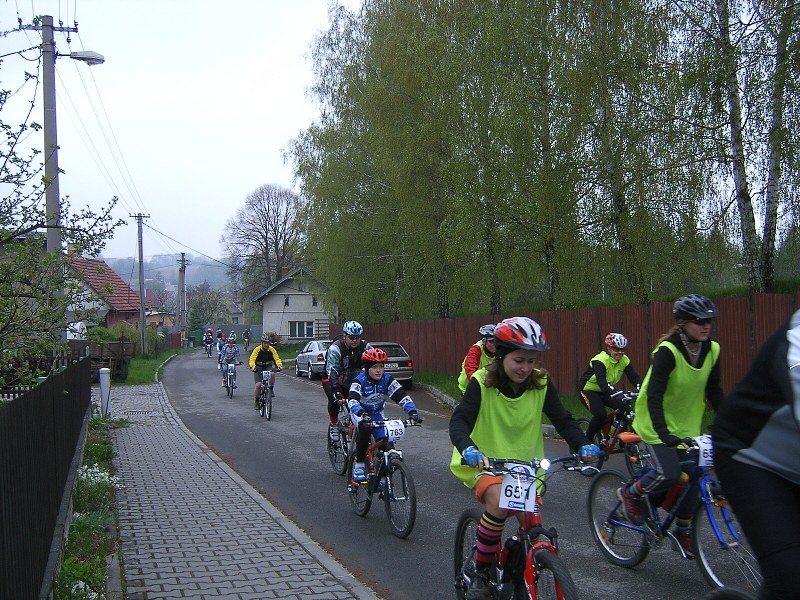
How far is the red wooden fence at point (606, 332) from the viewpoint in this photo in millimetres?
12992

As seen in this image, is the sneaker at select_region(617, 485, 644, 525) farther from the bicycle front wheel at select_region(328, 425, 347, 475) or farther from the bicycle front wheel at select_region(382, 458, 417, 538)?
the bicycle front wheel at select_region(328, 425, 347, 475)

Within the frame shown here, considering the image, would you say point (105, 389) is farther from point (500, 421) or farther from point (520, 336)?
point (520, 336)

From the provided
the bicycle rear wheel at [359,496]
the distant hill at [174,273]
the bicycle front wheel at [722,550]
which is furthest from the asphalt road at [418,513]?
the distant hill at [174,273]

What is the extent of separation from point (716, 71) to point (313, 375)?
2118 centimetres

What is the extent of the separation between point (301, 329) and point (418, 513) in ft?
239

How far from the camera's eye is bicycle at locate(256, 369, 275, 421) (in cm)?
1770

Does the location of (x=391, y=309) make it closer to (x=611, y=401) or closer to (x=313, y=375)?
(x=313, y=375)

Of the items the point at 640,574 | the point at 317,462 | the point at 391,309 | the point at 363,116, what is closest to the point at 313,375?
the point at 391,309

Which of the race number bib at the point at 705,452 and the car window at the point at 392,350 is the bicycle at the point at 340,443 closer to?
the race number bib at the point at 705,452

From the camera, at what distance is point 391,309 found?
115 feet

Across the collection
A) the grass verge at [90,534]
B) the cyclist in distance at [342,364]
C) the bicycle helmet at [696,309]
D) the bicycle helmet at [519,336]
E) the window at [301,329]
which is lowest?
the grass verge at [90,534]

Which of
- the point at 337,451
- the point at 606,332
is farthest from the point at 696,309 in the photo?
the point at 606,332

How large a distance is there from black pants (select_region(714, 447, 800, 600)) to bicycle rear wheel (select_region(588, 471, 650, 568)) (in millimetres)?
3180

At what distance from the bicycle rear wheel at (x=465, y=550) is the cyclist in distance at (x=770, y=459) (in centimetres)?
202
